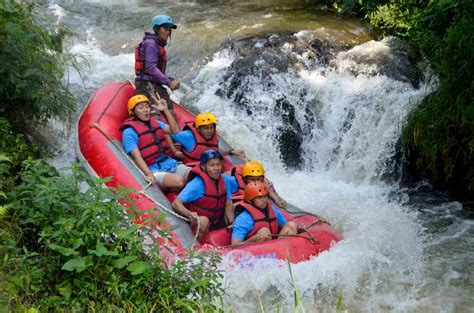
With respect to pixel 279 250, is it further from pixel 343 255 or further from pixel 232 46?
pixel 232 46

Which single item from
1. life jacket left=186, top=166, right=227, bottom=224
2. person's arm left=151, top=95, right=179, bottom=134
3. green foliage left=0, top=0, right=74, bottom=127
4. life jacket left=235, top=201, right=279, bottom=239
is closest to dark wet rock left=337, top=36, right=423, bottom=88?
person's arm left=151, top=95, right=179, bottom=134

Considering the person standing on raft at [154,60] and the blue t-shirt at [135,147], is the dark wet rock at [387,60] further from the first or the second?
the blue t-shirt at [135,147]

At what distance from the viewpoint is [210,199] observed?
4.88 m

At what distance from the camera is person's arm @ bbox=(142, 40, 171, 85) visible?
20.7ft

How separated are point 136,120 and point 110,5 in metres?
7.42

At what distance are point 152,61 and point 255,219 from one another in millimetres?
2556

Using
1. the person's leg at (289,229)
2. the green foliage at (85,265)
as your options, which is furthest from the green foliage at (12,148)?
the person's leg at (289,229)

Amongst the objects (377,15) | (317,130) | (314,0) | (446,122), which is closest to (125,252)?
(446,122)

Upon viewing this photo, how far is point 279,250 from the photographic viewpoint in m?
4.50

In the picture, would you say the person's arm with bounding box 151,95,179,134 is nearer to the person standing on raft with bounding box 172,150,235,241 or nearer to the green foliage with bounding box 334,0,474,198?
the person standing on raft with bounding box 172,150,235,241

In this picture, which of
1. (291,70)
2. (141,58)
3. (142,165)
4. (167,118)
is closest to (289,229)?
(142,165)

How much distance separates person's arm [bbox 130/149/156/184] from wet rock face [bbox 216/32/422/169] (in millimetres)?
2447

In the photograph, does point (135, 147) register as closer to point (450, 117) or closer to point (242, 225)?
point (242, 225)

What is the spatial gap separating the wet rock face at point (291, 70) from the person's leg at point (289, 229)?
2439 millimetres
